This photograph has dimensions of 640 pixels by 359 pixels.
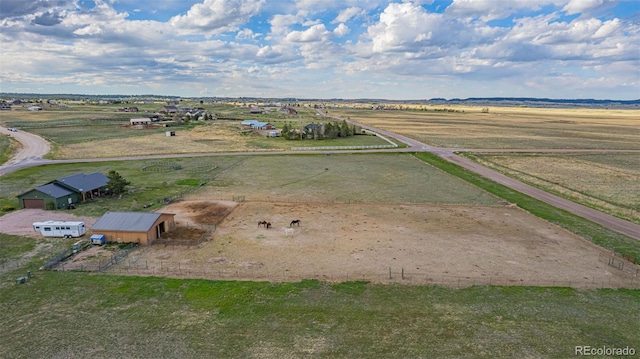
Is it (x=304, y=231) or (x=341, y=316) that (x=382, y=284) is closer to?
(x=341, y=316)

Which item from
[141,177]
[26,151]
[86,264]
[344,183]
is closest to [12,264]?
[86,264]

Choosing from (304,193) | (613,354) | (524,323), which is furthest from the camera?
(304,193)

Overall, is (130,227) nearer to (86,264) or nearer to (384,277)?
(86,264)

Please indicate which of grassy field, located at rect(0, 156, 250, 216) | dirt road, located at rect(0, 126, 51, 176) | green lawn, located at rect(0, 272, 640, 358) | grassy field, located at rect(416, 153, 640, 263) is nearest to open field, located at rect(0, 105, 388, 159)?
dirt road, located at rect(0, 126, 51, 176)

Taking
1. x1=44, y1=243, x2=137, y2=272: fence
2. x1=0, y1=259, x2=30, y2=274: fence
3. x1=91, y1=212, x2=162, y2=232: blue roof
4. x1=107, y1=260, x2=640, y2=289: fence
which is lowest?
x1=107, y1=260, x2=640, y2=289: fence

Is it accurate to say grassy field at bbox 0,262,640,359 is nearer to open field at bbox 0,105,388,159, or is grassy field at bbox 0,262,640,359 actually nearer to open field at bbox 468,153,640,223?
open field at bbox 468,153,640,223

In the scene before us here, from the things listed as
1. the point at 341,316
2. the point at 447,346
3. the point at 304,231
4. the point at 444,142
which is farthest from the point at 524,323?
the point at 444,142

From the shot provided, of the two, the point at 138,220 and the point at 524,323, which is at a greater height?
the point at 138,220
